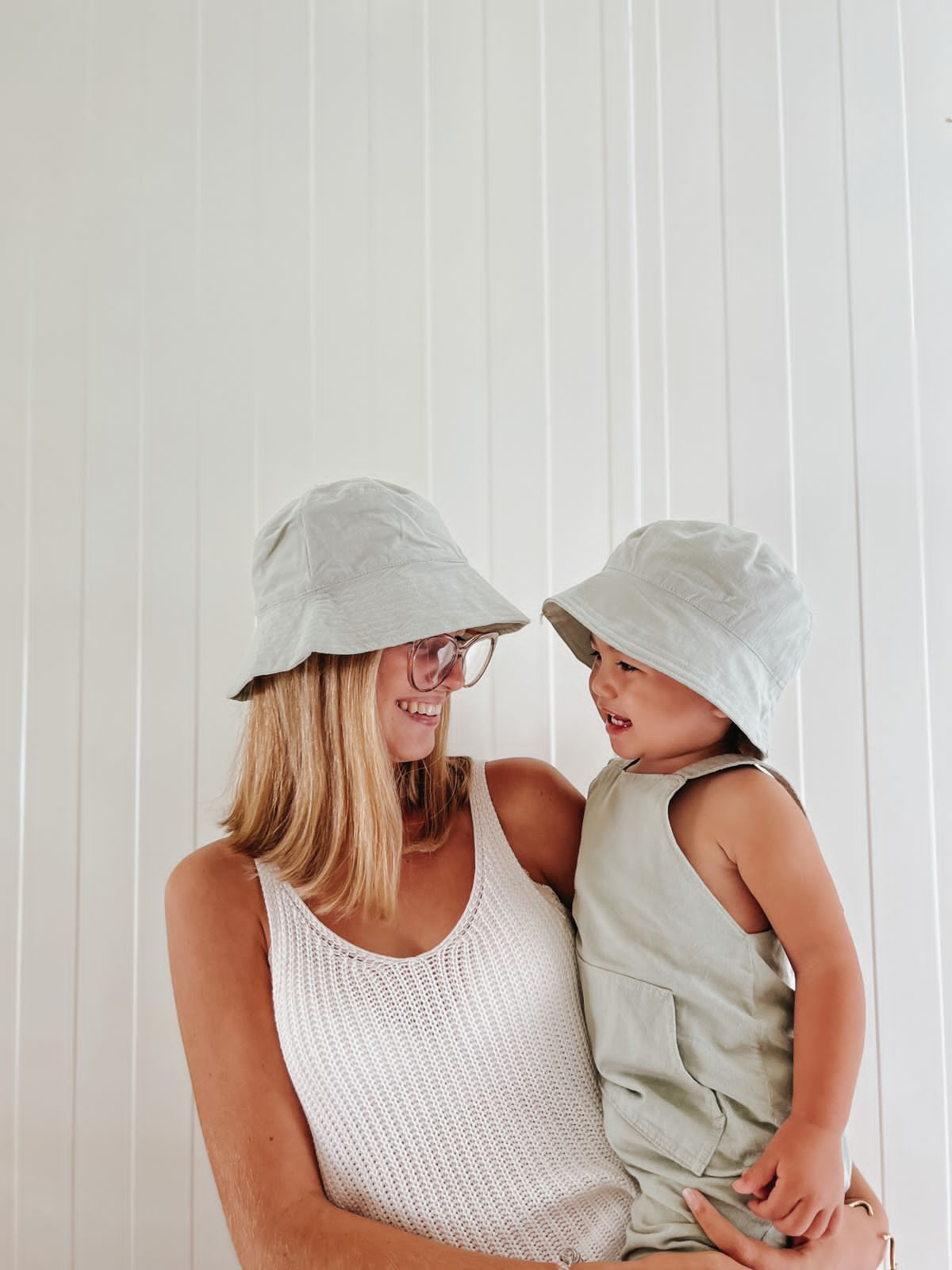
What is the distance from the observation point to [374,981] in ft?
3.92

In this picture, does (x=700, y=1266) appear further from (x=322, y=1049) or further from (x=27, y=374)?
(x=27, y=374)

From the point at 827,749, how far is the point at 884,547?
32 centimetres

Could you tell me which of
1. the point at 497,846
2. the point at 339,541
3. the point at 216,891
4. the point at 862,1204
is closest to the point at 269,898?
the point at 216,891

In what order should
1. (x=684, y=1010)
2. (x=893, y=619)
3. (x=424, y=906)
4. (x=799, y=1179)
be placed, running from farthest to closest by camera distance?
(x=893, y=619), (x=424, y=906), (x=684, y=1010), (x=799, y=1179)

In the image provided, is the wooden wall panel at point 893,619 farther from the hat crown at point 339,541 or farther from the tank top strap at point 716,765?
the hat crown at point 339,541

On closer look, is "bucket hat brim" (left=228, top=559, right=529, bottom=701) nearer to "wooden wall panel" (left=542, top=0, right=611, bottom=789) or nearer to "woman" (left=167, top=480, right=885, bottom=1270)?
"woman" (left=167, top=480, right=885, bottom=1270)

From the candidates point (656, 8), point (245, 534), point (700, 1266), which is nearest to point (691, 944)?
point (700, 1266)

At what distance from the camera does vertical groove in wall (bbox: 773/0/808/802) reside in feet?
5.26

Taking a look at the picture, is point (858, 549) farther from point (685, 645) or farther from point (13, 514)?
point (13, 514)

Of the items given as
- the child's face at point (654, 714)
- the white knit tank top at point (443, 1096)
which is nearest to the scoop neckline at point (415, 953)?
the white knit tank top at point (443, 1096)

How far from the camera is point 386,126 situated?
5.50 feet

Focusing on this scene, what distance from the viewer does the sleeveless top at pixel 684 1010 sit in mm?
1151

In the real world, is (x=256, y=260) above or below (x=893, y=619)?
above

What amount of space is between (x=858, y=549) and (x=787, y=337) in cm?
35
